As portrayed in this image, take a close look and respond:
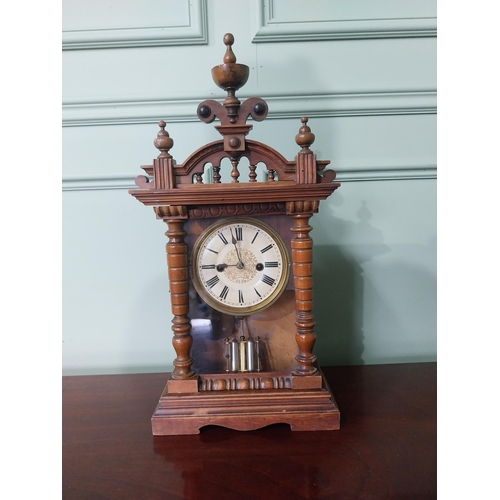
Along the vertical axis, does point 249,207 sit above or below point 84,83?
below

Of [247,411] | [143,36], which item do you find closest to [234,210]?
[247,411]

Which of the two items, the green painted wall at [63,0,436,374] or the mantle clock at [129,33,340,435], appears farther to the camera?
the green painted wall at [63,0,436,374]

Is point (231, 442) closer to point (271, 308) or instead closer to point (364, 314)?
point (271, 308)

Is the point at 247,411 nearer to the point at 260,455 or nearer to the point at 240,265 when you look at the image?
the point at 260,455

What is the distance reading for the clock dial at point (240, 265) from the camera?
0.67m

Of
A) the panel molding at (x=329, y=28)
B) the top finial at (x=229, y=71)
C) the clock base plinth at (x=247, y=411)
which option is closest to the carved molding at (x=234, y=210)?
the top finial at (x=229, y=71)

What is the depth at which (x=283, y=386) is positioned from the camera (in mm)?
649

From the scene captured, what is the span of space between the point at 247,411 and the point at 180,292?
229 mm

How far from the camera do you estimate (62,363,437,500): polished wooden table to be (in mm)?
495

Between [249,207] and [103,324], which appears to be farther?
[103,324]

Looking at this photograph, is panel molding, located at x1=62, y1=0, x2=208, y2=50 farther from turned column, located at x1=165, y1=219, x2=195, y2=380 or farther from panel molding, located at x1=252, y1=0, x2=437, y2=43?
turned column, located at x1=165, y1=219, x2=195, y2=380

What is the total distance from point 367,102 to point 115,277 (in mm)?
743

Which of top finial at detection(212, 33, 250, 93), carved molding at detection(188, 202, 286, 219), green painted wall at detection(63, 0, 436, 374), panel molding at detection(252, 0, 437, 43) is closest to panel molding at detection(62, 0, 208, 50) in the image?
green painted wall at detection(63, 0, 436, 374)

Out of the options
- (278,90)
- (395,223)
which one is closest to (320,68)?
(278,90)
